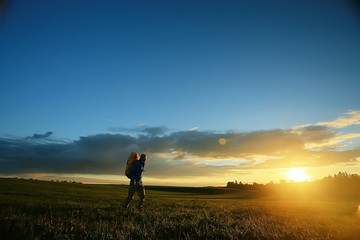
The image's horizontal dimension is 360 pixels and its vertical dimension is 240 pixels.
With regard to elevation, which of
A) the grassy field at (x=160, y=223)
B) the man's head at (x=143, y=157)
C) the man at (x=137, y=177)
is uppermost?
the man's head at (x=143, y=157)

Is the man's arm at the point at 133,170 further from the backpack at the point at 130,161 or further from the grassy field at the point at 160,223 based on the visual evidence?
the grassy field at the point at 160,223

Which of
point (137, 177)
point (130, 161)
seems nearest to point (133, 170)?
point (137, 177)

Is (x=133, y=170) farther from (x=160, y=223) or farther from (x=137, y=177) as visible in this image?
(x=160, y=223)

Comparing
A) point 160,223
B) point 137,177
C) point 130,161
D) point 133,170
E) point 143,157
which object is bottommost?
point 160,223

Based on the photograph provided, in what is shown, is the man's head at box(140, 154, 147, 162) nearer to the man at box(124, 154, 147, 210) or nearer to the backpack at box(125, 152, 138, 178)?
the man at box(124, 154, 147, 210)

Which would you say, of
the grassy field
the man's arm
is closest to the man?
the man's arm

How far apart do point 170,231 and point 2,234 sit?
10.4 feet

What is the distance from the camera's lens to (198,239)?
430 centimetres

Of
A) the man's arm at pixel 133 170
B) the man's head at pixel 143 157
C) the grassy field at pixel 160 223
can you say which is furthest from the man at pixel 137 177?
the grassy field at pixel 160 223

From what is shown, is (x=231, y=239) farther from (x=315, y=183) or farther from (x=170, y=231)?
(x=315, y=183)

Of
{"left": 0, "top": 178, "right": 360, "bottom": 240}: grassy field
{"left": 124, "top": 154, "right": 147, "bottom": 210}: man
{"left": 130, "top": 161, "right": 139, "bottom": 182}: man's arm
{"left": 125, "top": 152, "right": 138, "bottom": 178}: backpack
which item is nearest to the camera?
{"left": 0, "top": 178, "right": 360, "bottom": 240}: grassy field

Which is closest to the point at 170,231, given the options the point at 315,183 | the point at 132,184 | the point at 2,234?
the point at 2,234

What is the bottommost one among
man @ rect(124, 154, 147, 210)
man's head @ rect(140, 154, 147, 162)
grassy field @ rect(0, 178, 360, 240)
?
grassy field @ rect(0, 178, 360, 240)

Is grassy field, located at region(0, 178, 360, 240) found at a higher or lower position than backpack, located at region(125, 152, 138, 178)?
lower
